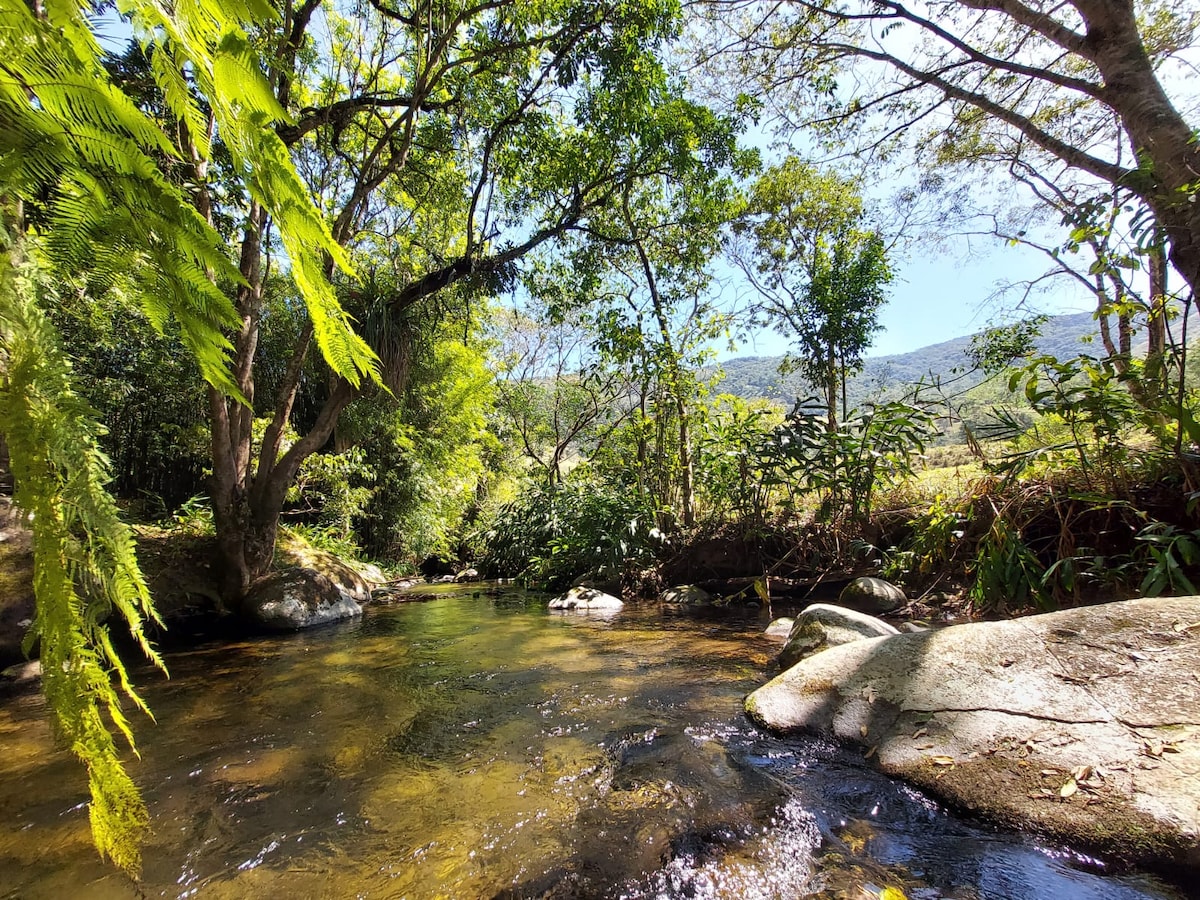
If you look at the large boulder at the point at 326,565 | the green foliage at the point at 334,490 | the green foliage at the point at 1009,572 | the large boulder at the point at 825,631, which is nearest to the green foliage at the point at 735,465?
the green foliage at the point at 1009,572

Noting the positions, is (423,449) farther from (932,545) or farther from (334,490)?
(932,545)

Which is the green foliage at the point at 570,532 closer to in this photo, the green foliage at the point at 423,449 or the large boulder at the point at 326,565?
the green foliage at the point at 423,449

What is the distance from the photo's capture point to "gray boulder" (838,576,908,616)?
5.58 meters

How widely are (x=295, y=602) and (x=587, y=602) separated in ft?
11.9

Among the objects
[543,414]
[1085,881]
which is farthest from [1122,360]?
[543,414]

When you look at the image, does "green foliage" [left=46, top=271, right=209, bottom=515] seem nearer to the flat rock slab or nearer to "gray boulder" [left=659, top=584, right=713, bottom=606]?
"gray boulder" [left=659, top=584, right=713, bottom=606]

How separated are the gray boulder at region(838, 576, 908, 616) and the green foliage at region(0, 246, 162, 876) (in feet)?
Answer: 20.3

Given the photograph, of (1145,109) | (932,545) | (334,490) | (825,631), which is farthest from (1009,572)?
(334,490)

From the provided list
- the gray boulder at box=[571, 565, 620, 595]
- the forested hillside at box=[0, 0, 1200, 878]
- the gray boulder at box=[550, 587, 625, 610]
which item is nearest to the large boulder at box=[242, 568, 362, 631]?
the forested hillside at box=[0, 0, 1200, 878]

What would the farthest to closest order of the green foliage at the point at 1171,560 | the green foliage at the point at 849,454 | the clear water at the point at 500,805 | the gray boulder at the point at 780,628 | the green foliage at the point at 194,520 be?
the green foliage at the point at 194,520 < the green foliage at the point at 849,454 < the gray boulder at the point at 780,628 < the green foliage at the point at 1171,560 < the clear water at the point at 500,805

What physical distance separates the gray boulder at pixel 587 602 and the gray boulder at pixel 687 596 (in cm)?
69

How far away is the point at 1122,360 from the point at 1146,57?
11.5 feet

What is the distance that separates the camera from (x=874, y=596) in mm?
5664

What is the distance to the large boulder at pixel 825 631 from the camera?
3889 millimetres
